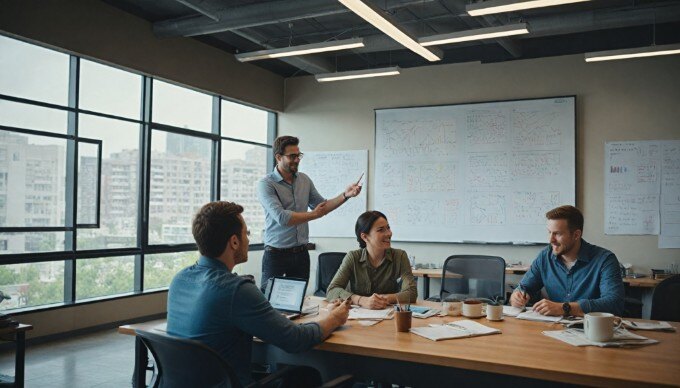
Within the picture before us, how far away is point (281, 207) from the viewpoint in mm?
4078

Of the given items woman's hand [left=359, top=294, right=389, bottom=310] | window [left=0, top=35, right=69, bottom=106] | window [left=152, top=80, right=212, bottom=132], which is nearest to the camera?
woman's hand [left=359, top=294, right=389, bottom=310]

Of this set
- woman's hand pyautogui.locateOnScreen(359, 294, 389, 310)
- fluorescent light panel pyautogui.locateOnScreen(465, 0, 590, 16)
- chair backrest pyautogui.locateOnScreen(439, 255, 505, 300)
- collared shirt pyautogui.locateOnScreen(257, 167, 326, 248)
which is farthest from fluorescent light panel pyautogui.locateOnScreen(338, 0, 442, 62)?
woman's hand pyautogui.locateOnScreen(359, 294, 389, 310)

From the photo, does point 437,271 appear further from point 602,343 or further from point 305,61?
point 602,343

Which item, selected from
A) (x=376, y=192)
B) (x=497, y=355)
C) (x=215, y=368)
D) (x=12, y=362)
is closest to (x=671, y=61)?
(x=376, y=192)

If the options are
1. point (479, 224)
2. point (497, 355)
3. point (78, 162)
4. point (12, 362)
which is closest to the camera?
point (497, 355)

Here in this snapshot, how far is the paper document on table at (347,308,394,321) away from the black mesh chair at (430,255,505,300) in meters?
1.66

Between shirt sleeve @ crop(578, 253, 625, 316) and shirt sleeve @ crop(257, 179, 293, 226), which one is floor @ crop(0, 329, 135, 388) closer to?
shirt sleeve @ crop(257, 179, 293, 226)

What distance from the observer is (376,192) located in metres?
7.41

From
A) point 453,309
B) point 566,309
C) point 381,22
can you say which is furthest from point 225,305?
point 381,22

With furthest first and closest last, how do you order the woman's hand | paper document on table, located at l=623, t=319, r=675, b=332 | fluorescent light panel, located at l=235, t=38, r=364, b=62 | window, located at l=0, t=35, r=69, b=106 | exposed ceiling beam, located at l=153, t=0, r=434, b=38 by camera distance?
fluorescent light panel, located at l=235, t=38, r=364, b=62 → exposed ceiling beam, located at l=153, t=0, r=434, b=38 → window, located at l=0, t=35, r=69, b=106 → the woman's hand → paper document on table, located at l=623, t=319, r=675, b=332

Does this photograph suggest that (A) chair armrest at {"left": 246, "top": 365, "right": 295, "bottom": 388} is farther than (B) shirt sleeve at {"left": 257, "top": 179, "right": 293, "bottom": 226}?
No

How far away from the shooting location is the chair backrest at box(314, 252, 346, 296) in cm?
447

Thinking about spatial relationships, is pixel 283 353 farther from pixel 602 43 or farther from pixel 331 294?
pixel 602 43

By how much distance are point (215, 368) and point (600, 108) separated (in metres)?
5.79
